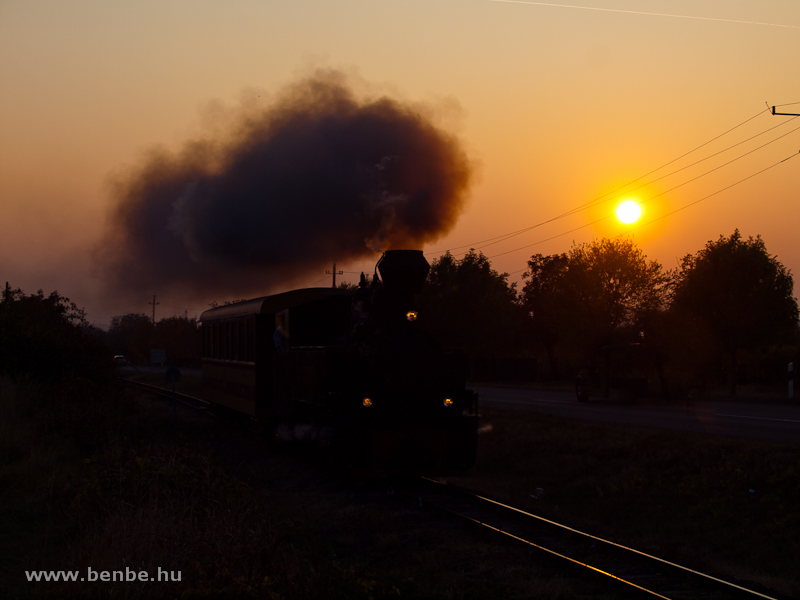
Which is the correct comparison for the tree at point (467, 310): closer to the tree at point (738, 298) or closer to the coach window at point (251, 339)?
the tree at point (738, 298)

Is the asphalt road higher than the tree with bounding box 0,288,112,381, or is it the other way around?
the tree with bounding box 0,288,112,381

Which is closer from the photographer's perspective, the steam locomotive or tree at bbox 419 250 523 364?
the steam locomotive

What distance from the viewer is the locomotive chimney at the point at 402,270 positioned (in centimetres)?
1120

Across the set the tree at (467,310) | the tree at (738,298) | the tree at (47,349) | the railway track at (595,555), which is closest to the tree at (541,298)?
the tree at (467,310)

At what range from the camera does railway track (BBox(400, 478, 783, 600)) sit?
645cm

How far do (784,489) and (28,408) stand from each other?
15.4 meters

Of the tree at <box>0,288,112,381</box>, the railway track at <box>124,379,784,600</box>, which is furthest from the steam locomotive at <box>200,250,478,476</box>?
the tree at <box>0,288,112,381</box>

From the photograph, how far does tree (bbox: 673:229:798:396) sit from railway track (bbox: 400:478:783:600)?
26784mm

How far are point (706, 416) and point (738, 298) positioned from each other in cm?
1493

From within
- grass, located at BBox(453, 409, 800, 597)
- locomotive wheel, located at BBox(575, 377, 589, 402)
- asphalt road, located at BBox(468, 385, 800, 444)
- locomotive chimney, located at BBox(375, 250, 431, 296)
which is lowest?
grass, located at BBox(453, 409, 800, 597)

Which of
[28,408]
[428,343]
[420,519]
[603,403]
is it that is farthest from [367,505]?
[603,403]

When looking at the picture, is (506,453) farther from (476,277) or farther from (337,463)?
(476,277)

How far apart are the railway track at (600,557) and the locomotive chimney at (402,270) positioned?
337cm

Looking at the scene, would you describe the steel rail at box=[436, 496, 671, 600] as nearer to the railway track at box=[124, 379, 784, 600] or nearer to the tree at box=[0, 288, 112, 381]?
the railway track at box=[124, 379, 784, 600]
